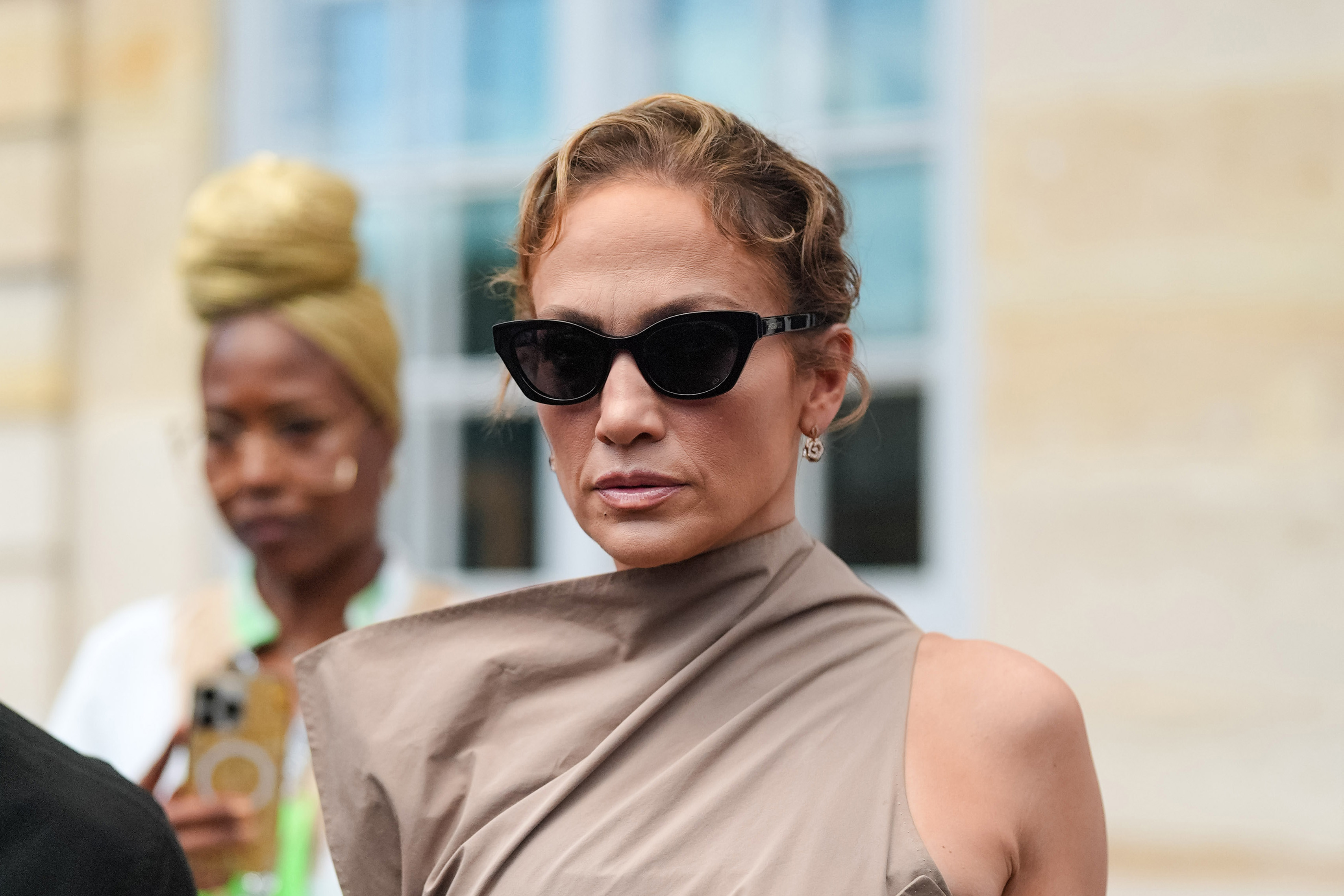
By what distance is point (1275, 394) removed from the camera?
330 centimetres

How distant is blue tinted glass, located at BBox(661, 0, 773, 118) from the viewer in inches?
159

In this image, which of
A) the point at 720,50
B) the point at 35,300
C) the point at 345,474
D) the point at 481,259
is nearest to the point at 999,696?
the point at 345,474

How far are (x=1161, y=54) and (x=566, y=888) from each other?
283cm

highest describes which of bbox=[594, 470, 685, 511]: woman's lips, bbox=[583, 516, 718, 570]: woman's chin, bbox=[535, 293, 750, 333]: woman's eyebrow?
bbox=[535, 293, 750, 333]: woman's eyebrow

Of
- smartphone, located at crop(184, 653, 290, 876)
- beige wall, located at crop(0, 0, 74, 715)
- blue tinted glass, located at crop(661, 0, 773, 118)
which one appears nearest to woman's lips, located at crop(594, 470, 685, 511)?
smartphone, located at crop(184, 653, 290, 876)

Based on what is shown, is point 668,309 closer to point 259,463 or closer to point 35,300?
point 259,463

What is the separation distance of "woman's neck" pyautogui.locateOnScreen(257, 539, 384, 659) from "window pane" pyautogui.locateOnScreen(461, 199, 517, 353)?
1855 mm

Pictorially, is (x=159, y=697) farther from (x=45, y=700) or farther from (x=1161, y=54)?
(x=1161, y=54)

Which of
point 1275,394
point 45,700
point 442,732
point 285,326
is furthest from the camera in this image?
point 45,700

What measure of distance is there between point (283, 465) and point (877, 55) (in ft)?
7.62

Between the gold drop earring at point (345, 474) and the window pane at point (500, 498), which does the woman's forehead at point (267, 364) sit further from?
the window pane at point (500, 498)

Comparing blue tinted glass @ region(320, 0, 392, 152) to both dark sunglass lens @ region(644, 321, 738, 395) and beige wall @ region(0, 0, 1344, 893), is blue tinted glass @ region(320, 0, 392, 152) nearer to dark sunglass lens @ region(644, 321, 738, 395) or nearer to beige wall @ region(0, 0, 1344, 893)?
beige wall @ region(0, 0, 1344, 893)

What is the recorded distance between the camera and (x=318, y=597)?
2539 mm

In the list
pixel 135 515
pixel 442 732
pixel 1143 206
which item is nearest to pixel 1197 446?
pixel 1143 206
